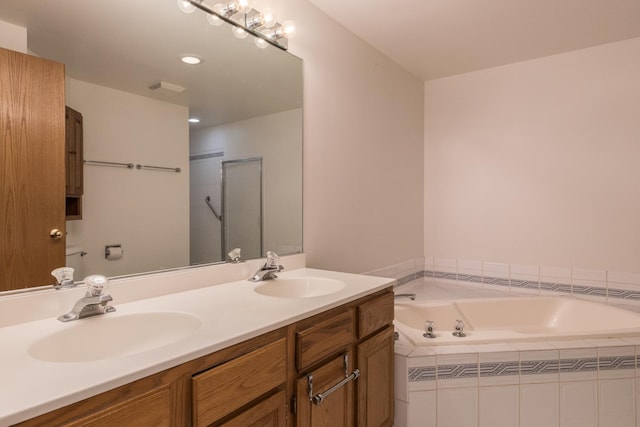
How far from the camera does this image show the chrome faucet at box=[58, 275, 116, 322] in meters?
1.05

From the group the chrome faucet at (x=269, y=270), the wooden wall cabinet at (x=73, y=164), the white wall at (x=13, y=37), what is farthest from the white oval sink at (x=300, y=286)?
the white wall at (x=13, y=37)

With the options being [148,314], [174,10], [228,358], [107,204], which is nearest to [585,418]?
[228,358]

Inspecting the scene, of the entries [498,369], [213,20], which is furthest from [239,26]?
[498,369]

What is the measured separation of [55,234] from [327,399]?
3.35 feet

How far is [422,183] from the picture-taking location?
3.23 meters

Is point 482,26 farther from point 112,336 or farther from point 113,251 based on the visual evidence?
point 112,336

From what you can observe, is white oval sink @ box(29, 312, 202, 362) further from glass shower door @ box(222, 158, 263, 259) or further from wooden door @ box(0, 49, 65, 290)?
glass shower door @ box(222, 158, 263, 259)

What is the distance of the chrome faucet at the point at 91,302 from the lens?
41.3 inches

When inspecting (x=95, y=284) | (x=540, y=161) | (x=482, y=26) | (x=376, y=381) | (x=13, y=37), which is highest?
(x=482, y=26)

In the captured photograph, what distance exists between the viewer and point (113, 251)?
125 cm

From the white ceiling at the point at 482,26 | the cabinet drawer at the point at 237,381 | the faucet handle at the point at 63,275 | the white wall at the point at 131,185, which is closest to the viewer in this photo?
the cabinet drawer at the point at 237,381

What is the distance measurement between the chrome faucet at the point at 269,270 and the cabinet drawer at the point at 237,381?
0.58 m

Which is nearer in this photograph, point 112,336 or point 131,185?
point 112,336

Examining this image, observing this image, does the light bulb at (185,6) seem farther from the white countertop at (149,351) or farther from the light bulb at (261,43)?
the white countertop at (149,351)
